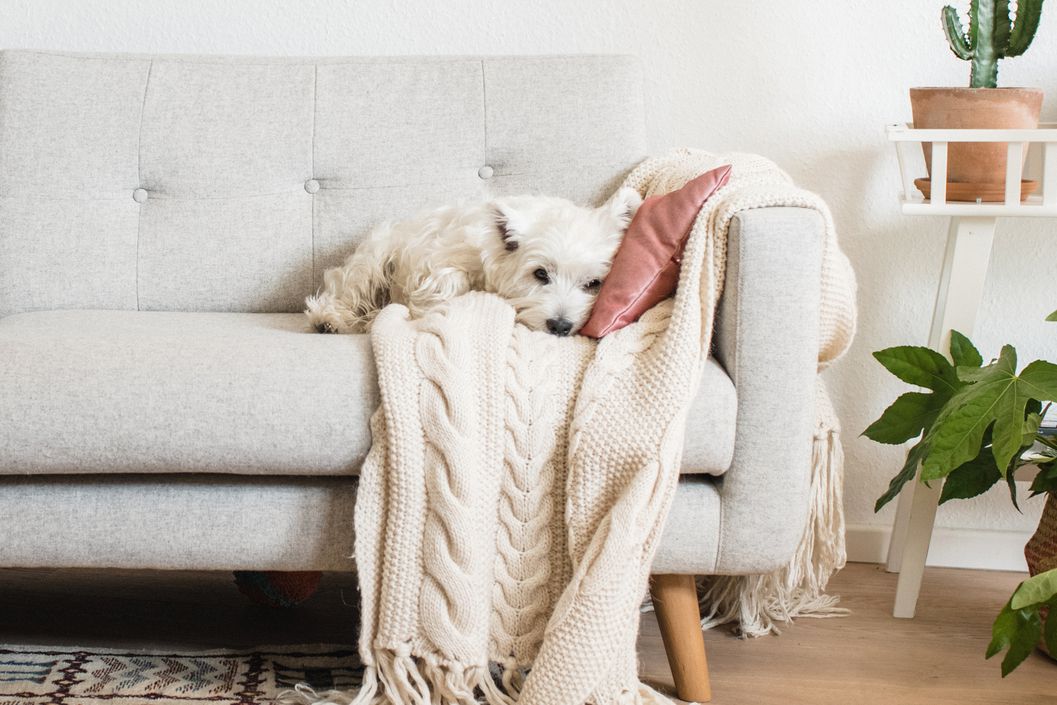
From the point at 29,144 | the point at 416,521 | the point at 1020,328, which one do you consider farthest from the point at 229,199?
the point at 1020,328

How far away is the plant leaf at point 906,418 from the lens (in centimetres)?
178

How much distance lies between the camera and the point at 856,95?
7.66 feet

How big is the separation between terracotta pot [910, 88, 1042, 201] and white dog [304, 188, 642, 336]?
2.06 feet

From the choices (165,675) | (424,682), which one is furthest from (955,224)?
(165,675)

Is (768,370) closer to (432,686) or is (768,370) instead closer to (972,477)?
(972,477)

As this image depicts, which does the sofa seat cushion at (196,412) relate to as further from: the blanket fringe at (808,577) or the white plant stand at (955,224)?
the white plant stand at (955,224)

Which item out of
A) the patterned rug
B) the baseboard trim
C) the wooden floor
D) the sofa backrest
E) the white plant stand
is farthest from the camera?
the baseboard trim

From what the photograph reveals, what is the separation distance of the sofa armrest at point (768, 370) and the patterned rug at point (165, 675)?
66cm

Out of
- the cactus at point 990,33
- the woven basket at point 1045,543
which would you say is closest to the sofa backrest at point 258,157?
the cactus at point 990,33

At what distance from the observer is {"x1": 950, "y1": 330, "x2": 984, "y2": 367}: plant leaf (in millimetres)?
1822

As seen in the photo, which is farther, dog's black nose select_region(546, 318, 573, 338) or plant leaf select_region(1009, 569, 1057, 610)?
dog's black nose select_region(546, 318, 573, 338)

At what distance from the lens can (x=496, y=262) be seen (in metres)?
1.85

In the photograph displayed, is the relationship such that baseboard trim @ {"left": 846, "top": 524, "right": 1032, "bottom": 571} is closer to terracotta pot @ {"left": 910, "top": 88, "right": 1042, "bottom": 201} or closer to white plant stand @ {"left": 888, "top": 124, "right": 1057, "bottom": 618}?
white plant stand @ {"left": 888, "top": 124, "right": 1057, "bottom": 618}

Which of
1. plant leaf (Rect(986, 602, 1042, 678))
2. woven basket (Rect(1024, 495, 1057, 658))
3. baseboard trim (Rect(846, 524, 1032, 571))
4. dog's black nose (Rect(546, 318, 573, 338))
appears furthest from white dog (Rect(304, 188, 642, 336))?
baseboard trim (Rect(846, 524, 1032, 571))
